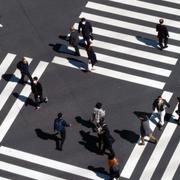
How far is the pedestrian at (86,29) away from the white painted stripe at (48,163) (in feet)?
25.4

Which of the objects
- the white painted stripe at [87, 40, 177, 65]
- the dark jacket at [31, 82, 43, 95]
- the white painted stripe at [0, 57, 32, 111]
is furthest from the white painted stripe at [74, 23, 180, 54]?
the dark jacket at [31, 82, 43, 95]

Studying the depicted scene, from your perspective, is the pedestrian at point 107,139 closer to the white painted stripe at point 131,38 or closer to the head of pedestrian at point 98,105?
the head of pedestrian at point 98,105

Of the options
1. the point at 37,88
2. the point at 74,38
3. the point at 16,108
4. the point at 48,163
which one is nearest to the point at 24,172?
the point at 48,163

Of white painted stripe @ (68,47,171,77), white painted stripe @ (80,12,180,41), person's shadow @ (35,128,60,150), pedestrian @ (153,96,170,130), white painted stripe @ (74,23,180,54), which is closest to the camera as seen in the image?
pedestrian @ (153,96,170,130)

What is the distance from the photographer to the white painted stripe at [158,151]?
1330 inches

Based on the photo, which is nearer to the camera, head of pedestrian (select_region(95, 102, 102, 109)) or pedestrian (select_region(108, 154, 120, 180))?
pedestrian (select_region(108, 154, 120, 180))

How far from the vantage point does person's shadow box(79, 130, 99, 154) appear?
3491cm

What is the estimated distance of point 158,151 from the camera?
34594 mm

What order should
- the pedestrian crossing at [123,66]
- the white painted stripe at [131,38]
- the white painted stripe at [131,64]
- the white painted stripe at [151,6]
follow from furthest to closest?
the white painted stripe at [151,6] < the white painted stripe at [131,38] < the white painted stripe at [131,64] < the pedestrian crossing at [123,66]

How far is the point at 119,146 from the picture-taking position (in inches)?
1373

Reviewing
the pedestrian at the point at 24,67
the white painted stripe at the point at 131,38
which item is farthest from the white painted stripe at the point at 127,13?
the pedestrian at the point at 24,67

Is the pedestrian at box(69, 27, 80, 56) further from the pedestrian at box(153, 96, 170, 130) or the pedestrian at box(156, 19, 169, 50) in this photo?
the pedestrian at box(153, 96, 170, 130)

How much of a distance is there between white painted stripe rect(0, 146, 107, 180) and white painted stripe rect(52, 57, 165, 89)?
6436 mm

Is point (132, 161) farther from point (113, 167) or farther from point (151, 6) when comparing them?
point (151, 6)
